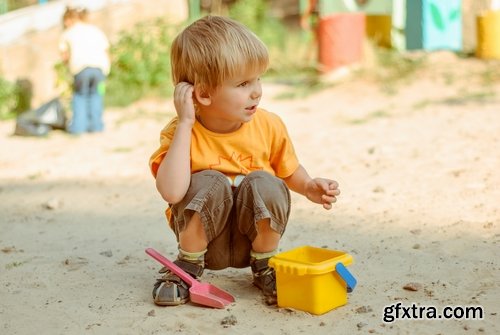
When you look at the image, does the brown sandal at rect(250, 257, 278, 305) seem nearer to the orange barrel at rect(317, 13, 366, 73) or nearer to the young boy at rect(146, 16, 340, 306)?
the young boy at rect(146, 16, 340, 306)

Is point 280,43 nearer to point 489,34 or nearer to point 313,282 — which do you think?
point 489,34

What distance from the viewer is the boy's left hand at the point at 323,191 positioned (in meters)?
2.74

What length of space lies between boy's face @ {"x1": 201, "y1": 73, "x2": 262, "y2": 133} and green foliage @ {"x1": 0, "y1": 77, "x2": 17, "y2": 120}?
6010 mm

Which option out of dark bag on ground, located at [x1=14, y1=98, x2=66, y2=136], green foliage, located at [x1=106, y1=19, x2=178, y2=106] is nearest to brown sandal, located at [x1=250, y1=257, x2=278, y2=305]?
dark bag on ground, located at [x1=14, y1=98, x2=66, y2=136]

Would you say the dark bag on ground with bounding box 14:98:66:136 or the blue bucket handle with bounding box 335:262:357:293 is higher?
the blue bucket handle with bounding box 335:262:357:293

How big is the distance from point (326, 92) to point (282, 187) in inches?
213

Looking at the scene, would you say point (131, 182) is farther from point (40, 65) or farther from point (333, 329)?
point (40, 65)

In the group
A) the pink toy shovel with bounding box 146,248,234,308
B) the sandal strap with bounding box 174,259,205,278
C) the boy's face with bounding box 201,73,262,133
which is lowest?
the pink toy shovel with bounding box 146,248,234,308

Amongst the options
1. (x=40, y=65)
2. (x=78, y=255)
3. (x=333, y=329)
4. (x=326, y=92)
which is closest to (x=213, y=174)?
(x=333, y=329)

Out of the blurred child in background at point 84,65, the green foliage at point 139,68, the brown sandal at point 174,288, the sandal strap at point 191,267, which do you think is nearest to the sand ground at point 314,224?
the brown sandal at point 174,288

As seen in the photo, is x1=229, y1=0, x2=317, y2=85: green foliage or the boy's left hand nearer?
the boy's left hand

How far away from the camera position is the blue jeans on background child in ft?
23.7

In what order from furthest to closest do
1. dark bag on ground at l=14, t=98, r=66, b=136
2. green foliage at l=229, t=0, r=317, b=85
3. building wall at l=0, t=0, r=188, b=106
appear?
green foliage at l=229, t=0, r=317, b=85 → building wall at l=0, t=0, r=188, b=106 → dark bag on ground at l=14, t=98, r=66, b=136

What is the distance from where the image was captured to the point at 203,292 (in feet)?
8.93
